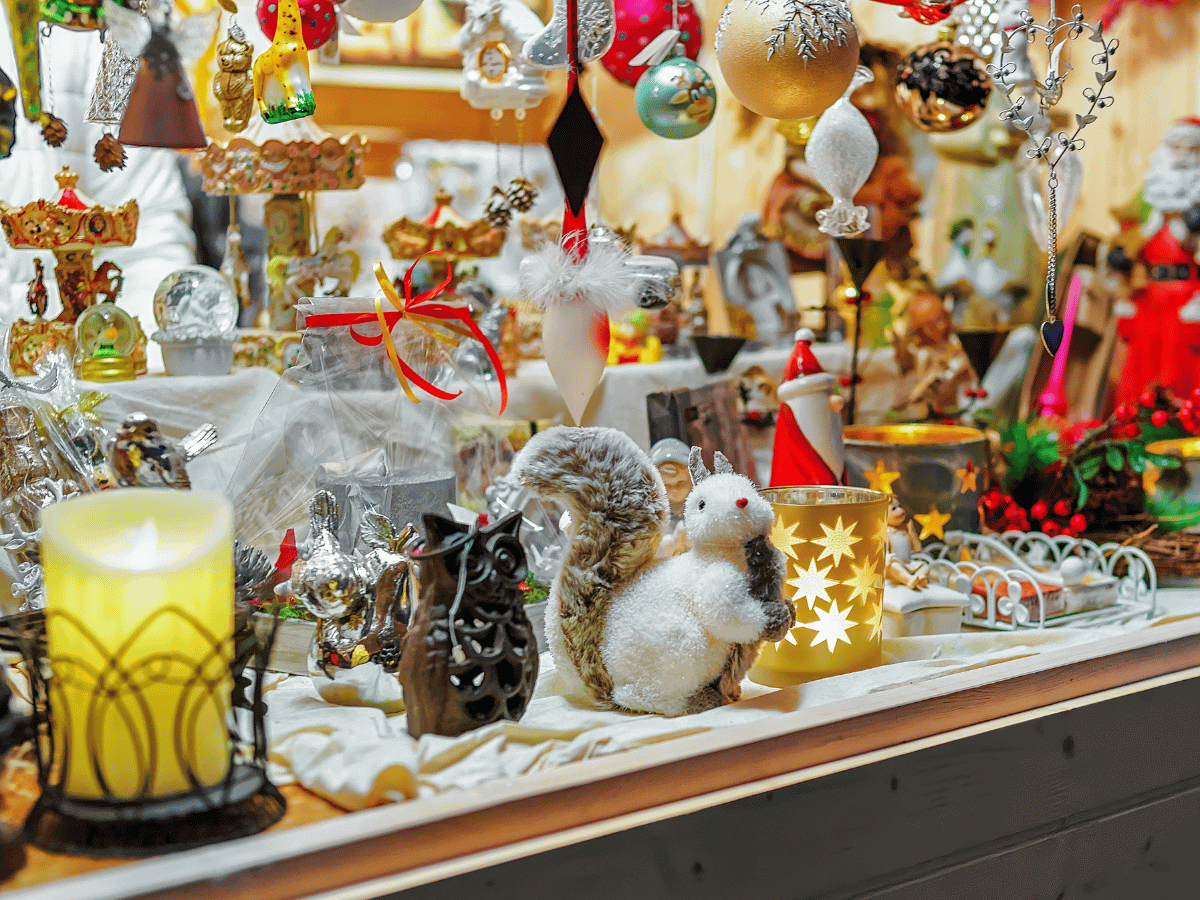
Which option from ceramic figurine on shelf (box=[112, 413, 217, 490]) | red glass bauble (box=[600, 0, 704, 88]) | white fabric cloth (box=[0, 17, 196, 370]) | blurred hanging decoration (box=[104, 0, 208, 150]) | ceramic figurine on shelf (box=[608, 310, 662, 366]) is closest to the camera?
ceramic figurine on shelf (box=[112, 413, 217, 490])

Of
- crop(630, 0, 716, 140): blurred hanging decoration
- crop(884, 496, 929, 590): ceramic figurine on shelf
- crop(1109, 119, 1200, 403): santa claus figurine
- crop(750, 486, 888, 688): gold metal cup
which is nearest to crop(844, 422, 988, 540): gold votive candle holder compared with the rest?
crop(884, 496, 929, 590): ceramic figurine on shelf

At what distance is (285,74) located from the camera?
107 cm

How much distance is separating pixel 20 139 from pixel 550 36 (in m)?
0.83

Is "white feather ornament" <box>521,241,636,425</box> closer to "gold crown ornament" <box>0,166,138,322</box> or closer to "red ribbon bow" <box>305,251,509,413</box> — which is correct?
"red ribbon bow" <box>305,251,509,413</box>

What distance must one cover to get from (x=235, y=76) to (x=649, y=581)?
2.55 feet

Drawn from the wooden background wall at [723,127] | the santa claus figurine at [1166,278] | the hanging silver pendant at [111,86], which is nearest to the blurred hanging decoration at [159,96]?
the hanging silver pendant at [111,86]

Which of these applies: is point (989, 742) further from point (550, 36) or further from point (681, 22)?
point (681, 22)

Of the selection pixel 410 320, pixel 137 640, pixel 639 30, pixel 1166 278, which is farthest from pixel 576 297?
pixel 1166 278

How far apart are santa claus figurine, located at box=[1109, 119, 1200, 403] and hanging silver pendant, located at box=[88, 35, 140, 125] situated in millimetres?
1847

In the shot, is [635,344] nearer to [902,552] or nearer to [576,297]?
[902,552]

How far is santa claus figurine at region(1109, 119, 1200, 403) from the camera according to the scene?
2199 mm

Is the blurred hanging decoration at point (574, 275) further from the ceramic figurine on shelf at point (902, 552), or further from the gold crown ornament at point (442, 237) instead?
the gold crown ornament at point (442, 237)

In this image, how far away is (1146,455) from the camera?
1.33m

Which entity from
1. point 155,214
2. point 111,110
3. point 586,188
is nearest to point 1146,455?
point 586,188
